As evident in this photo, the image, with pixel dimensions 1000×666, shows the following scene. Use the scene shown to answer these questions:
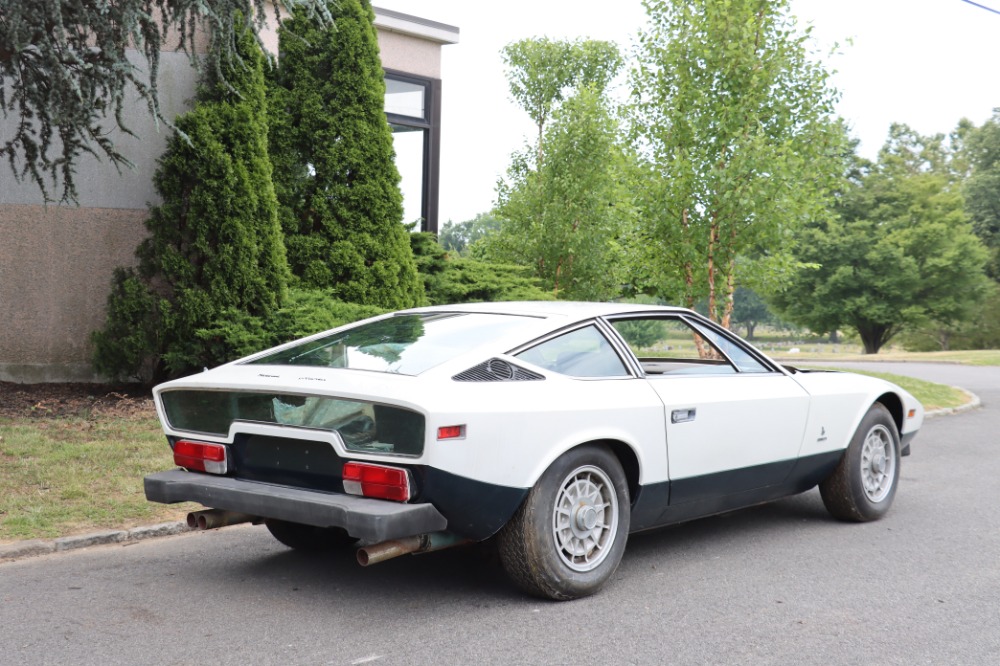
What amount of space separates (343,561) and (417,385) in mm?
1649

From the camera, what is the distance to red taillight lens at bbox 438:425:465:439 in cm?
414

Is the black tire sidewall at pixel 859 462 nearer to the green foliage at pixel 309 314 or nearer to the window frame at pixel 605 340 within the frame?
the window frame at pixel 605 340

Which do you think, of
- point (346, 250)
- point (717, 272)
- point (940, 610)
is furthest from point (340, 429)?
point (717, 272)

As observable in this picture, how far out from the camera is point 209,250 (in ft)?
34.4

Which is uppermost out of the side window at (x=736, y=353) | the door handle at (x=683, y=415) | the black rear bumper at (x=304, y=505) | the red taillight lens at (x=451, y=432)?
the side window at (x=736, y=353)

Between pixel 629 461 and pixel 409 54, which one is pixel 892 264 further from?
pixel 629 461

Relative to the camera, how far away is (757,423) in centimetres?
565

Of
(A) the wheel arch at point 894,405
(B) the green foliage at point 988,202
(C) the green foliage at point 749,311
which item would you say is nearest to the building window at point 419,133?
(A) the wheel arch at point 894,405

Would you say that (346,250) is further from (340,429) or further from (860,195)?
(860,195)

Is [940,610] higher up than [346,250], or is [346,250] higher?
[346,250]

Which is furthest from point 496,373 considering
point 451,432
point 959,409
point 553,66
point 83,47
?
point 553,66

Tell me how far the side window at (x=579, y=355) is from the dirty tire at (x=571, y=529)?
16.5 inches

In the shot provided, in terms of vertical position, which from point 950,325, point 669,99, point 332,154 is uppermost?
point 669,99

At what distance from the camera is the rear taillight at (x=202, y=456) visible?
4.75 m
